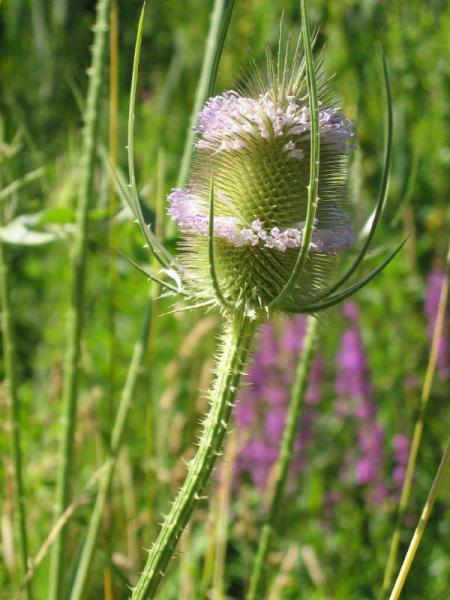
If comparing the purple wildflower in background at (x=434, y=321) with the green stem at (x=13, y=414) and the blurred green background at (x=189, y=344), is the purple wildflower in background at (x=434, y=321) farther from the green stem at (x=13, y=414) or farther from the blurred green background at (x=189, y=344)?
the green stem at (x=13, y=414)

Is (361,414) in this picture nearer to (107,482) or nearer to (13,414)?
(107,482)

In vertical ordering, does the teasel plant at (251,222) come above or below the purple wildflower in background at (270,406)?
above

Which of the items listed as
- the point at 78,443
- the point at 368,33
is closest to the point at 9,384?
the point at 78,443

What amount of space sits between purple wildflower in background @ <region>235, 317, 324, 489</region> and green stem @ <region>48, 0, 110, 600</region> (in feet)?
2.75

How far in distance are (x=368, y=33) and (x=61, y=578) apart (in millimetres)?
1981

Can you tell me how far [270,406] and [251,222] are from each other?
4.95 feet

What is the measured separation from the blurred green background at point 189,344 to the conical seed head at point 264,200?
22 cm

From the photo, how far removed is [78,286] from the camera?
1.32 meters

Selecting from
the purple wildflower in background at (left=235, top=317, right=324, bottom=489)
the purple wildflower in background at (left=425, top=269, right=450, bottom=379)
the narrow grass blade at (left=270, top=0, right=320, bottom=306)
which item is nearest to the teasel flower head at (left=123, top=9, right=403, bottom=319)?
the narrow grass blade at (left=270, top=0, right=320, bottom=306)

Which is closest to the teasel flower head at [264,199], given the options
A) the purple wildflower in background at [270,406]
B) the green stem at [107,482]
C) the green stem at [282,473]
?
the green stem at [282,473]

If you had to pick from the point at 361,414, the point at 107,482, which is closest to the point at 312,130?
the point at 107,482

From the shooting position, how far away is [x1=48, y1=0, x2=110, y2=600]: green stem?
A: 1.26 m

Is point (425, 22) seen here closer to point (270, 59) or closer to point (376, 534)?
point (376, 534)

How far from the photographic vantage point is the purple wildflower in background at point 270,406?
2221 millimetres
